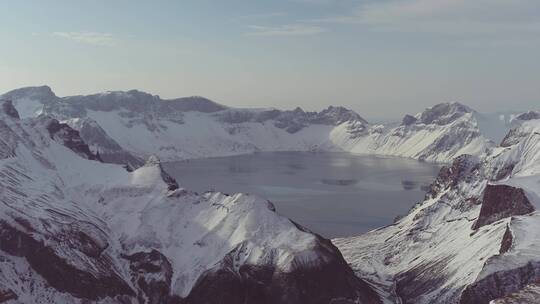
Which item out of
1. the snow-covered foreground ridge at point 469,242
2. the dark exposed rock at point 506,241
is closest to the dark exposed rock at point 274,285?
the snow-covered foreground ridge at point 469,242

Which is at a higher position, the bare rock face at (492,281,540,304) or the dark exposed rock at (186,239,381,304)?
the bare rock face at (492,281,540,304)

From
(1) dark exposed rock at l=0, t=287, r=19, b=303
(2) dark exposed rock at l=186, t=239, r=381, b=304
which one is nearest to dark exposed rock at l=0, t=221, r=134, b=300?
(1) dark exposed rock at l=0, t=287, r=19, b=303

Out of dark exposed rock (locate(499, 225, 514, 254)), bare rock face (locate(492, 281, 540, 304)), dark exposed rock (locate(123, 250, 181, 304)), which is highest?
bare rock face (locate(492, 281, 540, 304))

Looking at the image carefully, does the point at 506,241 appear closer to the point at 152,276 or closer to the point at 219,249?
the point at 219,249

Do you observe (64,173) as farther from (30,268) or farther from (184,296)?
(184,296)

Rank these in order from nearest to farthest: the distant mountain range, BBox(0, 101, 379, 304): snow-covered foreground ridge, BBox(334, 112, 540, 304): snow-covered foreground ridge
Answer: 1. BBox(334, 112, 540, 304): snow-covered foreground ridge
2. the distant mountain range
3. BBox(0, 101, 379, 304): snow-covered foreground ridge

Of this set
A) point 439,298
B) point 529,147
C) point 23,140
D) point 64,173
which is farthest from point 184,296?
point 529,147

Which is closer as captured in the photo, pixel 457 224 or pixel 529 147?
pixel 457 224

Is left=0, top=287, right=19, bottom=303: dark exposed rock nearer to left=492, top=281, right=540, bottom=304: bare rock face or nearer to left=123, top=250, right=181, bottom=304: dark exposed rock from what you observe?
left=123, top=250, right=181, bottom=304: dark exposed rock
